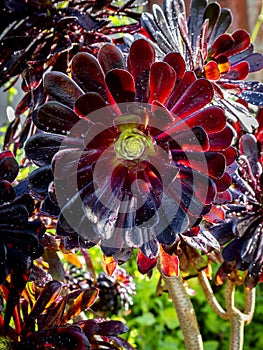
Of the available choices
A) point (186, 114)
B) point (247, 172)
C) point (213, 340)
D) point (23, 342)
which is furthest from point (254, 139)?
point (213, 340)

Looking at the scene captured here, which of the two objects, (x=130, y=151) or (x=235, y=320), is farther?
(x=235, y=320)

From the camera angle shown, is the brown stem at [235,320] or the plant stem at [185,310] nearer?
the plant stem at [185,310]

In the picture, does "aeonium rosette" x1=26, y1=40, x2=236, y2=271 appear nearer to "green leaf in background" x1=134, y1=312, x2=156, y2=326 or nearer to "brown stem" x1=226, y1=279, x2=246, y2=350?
"brown stem" x1=226, y1=279, x2=246, y2=350

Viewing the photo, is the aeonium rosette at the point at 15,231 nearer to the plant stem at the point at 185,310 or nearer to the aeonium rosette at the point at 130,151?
the aeonium rosette at the point at 130,151

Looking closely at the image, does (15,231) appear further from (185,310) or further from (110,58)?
(185,310)

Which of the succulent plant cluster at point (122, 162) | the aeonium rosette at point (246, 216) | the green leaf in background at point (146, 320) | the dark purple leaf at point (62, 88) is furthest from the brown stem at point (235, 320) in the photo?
the green leaf in background at point (146, 320)

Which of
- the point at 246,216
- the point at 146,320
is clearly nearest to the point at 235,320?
the point at 246,216
